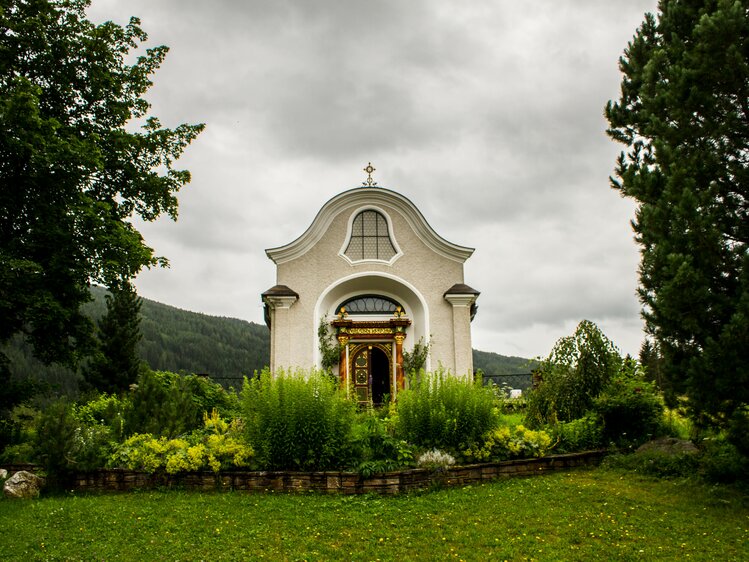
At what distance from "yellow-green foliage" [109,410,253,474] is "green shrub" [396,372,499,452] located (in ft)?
7.64

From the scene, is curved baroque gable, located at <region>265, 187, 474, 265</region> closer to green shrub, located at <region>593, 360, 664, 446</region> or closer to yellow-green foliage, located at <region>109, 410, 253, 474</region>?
green shrub, located at <region>593, 360, 664, 446</region>

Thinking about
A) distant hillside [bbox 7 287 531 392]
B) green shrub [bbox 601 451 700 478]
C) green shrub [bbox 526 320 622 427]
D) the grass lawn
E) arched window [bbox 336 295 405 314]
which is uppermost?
distant hillside [bbox 7 287 531 392]

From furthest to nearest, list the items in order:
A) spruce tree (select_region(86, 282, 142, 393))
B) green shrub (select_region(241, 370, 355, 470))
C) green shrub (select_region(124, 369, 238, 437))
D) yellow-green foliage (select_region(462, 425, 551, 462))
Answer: spruce tree (select_region(86, 282, 142, 393)) < green shrub (select_region(124, 369, 238, 437)) < yellow-green foliage (select_region(462, 425, 551, 462)) < green shrub (select_region(241, 370, 355, 470))

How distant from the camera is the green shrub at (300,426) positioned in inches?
289

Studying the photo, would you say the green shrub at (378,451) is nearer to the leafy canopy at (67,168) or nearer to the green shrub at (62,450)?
the green shrub at (62,450)

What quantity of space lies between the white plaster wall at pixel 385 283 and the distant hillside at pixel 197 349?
19668 millimetres

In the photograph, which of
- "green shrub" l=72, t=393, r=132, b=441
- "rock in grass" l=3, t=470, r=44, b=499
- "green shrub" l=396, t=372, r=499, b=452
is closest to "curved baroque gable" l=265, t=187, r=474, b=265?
"green shrub" l=72, t=393, r=132, b=441

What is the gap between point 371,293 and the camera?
17.2m

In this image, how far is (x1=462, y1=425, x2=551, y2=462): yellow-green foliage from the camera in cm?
779

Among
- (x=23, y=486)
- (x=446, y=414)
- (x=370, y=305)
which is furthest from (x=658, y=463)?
(x=370, y=305)

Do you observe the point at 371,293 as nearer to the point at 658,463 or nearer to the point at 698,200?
the point at 658,463

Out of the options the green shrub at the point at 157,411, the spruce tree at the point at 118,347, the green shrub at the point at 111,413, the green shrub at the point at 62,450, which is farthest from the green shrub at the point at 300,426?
the spruce tree at the point at 118,347

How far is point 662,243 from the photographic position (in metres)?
6.46

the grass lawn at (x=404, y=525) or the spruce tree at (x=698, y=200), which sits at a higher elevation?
the spruce tree at (x=698, y=200)
